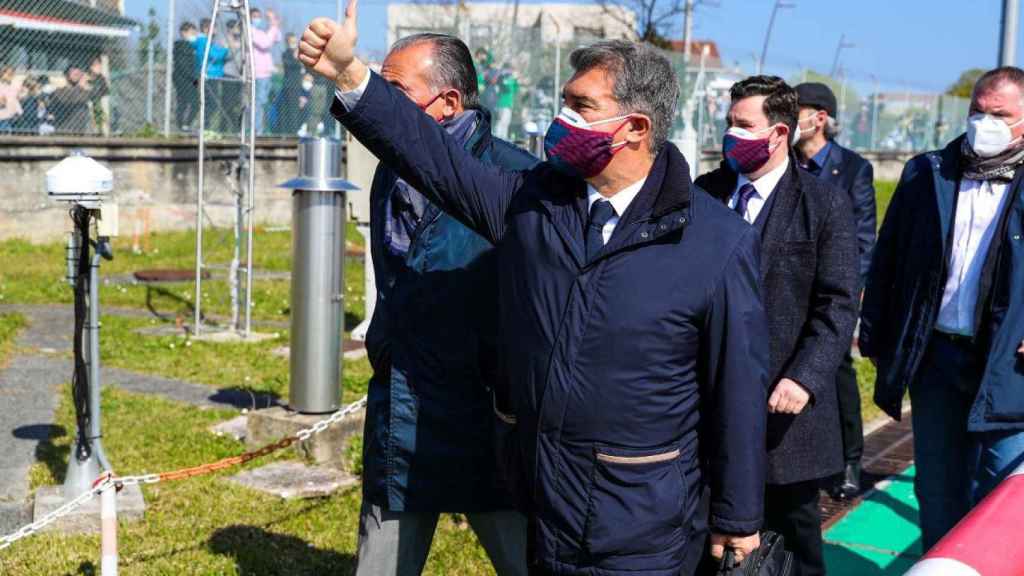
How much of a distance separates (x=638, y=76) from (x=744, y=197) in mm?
1345

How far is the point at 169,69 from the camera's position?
52.6 feet

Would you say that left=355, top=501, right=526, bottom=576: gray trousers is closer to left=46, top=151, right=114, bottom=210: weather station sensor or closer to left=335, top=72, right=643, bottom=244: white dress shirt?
left=335, top=72, right=643, bottom=244: white dress shirt

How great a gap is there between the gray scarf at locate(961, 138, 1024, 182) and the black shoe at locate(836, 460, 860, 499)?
251 centimetres

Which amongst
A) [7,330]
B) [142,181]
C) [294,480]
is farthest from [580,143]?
[142,181]

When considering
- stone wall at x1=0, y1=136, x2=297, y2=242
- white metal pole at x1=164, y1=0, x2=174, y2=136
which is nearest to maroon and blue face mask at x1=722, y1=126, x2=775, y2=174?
stone wall at x1=0, y1=136, x2=297, y2=242

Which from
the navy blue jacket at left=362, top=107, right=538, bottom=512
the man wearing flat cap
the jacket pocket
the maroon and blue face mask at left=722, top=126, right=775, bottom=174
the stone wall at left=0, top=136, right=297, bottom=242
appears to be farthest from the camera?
the stone wall at left=0, top=136, right=297, bottom=242

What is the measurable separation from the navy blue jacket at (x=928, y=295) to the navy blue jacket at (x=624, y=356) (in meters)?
1.53

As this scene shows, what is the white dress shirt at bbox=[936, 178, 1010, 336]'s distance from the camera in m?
4.32

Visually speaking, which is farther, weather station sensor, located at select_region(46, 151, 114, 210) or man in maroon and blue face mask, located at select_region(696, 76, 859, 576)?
weather station sensor, located at select_region(46, 151, 114, 210)

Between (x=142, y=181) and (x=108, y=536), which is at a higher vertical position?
(x=142, y=181)

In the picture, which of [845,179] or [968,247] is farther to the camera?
[845,179]

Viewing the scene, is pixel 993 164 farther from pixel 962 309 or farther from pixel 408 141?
pixel 408 141

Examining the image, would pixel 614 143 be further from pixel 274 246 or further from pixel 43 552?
pixel 274 246

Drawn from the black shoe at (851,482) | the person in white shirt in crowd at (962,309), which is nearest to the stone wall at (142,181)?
the black shoe at (851,482)
